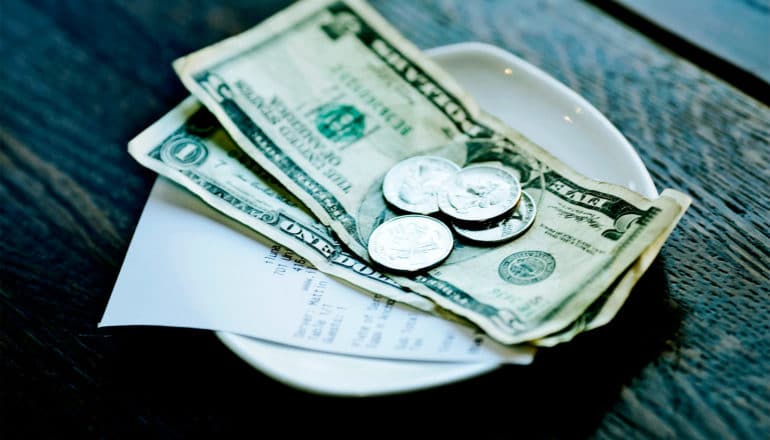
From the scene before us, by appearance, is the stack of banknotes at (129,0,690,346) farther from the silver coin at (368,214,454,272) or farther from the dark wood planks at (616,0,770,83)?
the dark wood planks at (616,0,770,83)

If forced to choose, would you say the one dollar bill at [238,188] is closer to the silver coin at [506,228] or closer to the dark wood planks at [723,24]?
the silver coin at [506,228]

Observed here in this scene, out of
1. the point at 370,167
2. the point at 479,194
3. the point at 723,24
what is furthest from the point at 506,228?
the point at 723,24

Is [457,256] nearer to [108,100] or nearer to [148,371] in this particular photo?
[148,371]

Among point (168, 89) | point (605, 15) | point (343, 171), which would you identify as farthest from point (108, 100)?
point (605, 15)

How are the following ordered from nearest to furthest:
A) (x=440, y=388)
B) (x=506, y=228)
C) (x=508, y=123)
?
(x=440, y=388), (x=506, y=228), (x=508, y=123)

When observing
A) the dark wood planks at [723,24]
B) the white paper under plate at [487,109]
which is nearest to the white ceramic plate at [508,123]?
the white paper under plate at [487,109]

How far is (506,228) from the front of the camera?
0.53 metres

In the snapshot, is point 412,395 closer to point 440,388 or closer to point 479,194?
point 440,388

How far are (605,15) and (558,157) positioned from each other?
0.25 meters

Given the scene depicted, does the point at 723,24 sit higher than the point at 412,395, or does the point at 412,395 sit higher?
the point at 723,24

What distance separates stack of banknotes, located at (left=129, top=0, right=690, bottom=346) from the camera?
0.48m

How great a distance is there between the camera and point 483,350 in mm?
441

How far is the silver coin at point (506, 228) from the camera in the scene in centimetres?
52

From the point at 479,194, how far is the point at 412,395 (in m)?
0.18
